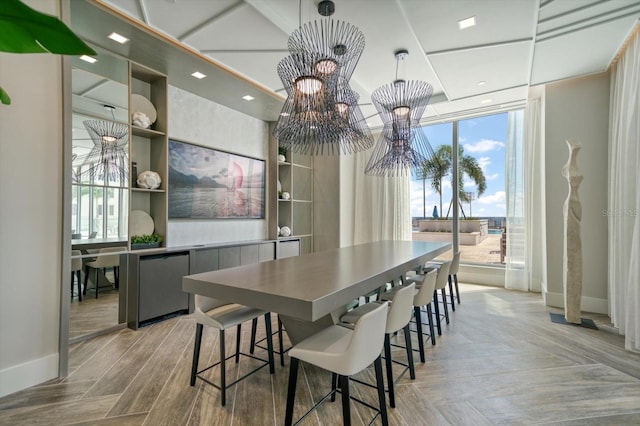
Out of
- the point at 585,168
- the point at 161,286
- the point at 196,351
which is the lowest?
the point at 196,351

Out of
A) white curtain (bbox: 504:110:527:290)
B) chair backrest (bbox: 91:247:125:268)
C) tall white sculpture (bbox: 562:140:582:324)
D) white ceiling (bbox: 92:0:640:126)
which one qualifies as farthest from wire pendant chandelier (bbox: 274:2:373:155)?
white curtain (bbox: 504:110:527:290)

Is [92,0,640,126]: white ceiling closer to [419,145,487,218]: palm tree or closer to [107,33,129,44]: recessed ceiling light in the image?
[107,33,129,44]: recessed ceiling light

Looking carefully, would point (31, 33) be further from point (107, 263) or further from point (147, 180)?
point (147, 180)

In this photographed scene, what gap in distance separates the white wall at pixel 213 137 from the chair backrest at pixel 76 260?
1169 mm

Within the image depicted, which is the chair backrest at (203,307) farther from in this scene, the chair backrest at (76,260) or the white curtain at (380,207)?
the white curtain at (380,207)

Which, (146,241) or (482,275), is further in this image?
(482,275)

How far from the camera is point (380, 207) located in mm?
6320

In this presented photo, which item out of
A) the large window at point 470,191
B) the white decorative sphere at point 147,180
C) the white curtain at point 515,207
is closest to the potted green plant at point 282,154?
the white decorative sphere at point 147,180

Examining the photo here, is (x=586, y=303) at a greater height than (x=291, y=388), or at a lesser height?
lesser

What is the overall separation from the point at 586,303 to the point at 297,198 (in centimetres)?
470

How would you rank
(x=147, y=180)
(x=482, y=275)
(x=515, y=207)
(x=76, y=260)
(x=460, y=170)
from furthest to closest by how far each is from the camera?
(x=460, y=170) < (x=482, y=275) < (x=515, y=207) < (x=147, y=180) < (x=76, y=260)

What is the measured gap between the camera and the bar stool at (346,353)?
1461mm

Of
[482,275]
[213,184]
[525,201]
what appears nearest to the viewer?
[213,184]

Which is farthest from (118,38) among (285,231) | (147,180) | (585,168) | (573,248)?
(585,168)
